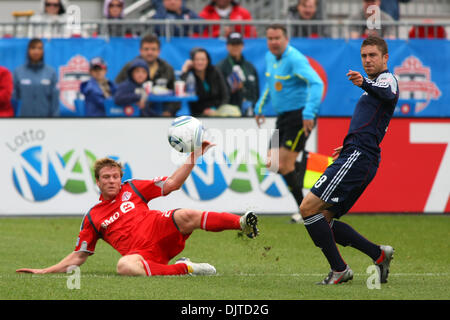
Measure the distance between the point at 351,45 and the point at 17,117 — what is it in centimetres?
618

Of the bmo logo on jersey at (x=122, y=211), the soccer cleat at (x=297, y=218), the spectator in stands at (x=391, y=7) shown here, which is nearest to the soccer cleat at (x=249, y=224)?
the bmo logo on jersey at (x=122, y=211)

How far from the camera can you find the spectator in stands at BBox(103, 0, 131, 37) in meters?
16.8

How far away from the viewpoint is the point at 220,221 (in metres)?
8.16

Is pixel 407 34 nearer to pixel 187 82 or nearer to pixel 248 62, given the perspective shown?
pixel 248 62

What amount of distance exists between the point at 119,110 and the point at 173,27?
7.21 ft

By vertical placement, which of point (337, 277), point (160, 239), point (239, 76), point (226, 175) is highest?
point (239, 76)

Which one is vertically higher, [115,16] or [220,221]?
[115,16]

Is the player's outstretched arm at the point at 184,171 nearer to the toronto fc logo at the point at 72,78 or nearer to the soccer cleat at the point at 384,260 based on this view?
the soccer cleat at the point at 384,260

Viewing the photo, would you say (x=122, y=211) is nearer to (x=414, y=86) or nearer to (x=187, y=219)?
(x=187, y=219)

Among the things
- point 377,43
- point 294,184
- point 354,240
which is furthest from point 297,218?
point 377,43

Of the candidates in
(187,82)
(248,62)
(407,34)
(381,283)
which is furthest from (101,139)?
(381,283)

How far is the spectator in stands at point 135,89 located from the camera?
50.2 ft

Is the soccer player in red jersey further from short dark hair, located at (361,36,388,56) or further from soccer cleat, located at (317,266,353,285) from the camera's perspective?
short dark hair, located at (361,36,388,56)

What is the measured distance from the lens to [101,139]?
14672 mm
